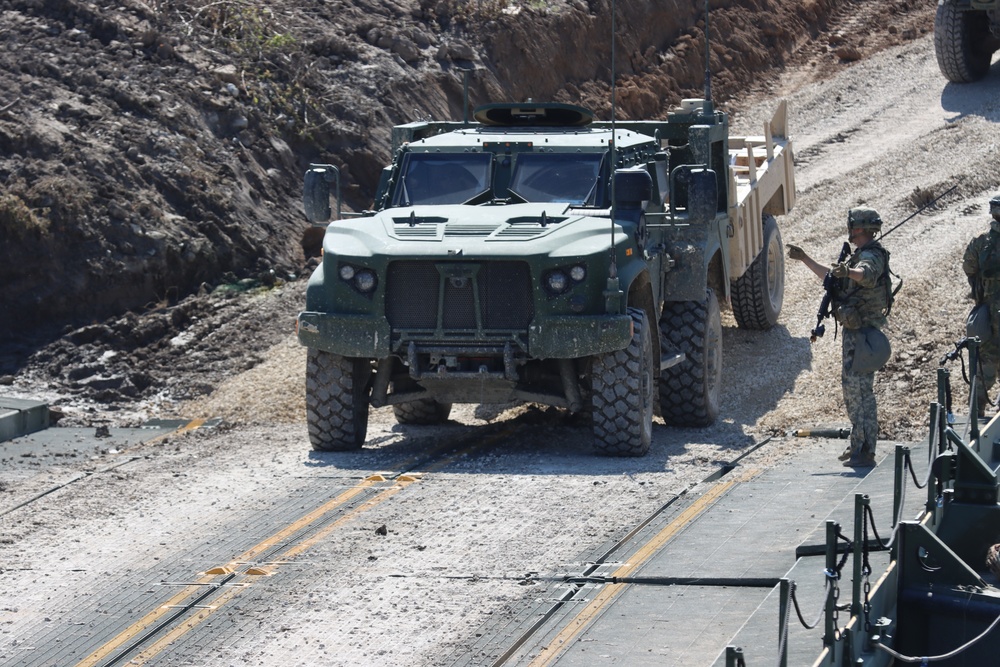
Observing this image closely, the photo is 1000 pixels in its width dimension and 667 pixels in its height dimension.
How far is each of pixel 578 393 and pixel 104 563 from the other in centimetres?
379

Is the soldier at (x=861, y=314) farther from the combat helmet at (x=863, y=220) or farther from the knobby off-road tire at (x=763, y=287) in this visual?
the knobby off-road tire at (x=763, y=287)

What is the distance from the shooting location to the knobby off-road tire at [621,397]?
458 inches

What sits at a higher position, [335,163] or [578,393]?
[335,163]

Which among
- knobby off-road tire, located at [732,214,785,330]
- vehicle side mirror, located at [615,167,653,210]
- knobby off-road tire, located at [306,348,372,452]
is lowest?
knobby off-road tire, located at [306,348,372,452]

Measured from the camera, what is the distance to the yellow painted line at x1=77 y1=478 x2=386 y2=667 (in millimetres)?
8047

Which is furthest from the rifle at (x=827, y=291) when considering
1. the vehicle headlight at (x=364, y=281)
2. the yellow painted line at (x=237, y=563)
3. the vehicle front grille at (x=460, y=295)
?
the vehicle headlight at (x=364, y=281)

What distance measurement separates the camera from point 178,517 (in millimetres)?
10414

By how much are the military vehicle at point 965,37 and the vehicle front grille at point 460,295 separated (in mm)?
11856

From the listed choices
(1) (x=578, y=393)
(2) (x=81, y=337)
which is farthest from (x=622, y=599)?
(2) (x=81, y=337)

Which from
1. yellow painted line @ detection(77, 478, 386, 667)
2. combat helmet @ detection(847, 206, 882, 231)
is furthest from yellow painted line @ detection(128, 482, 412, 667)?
combat helmet @ detection(847, 206, 882, 231)

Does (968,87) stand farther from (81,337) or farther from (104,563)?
(104,563)

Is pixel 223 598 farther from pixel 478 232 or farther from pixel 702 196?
pixel 702 196

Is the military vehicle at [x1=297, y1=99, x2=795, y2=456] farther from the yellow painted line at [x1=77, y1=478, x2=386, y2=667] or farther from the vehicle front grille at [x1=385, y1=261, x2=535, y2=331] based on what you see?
the yellow painted line at [x1=77, y1=478, x2=386, y2=667]

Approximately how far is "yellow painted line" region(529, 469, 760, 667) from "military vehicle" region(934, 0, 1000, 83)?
12.3 metres
